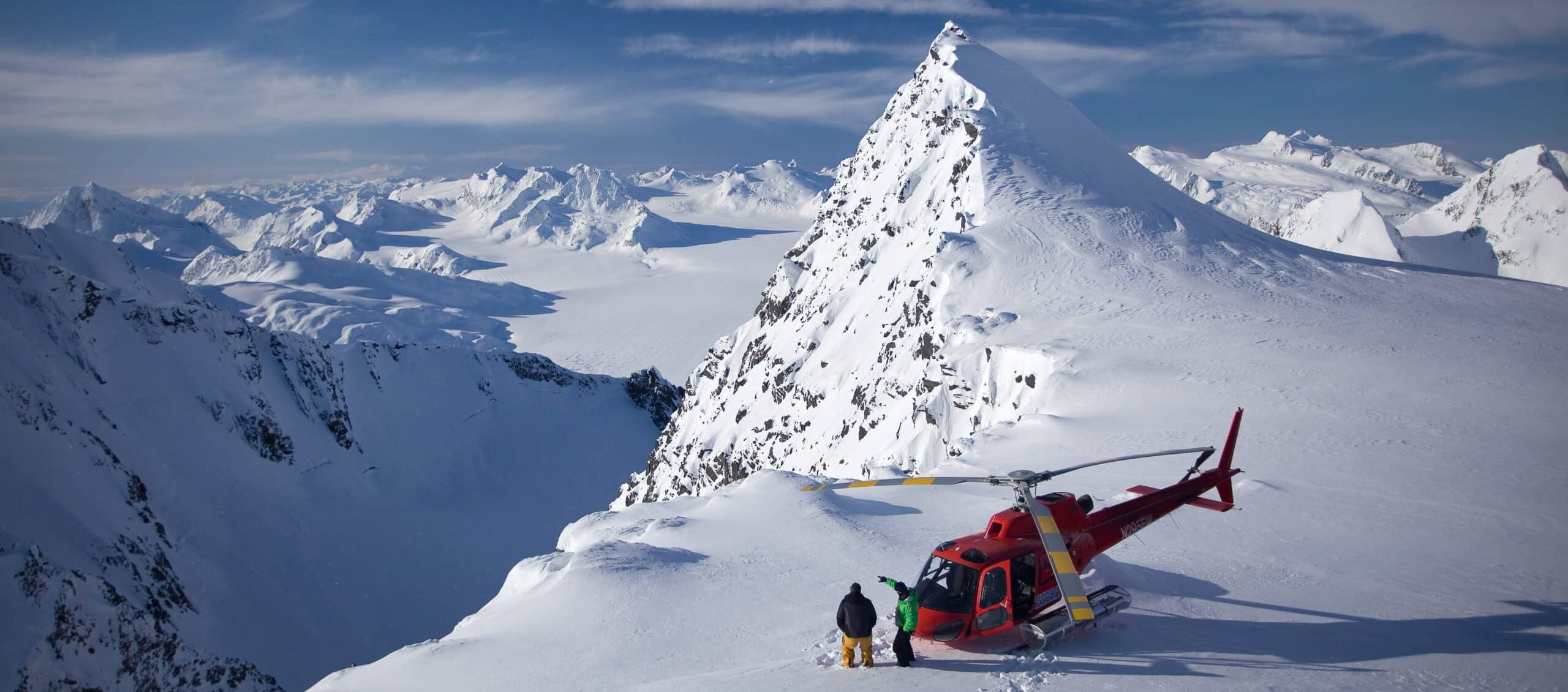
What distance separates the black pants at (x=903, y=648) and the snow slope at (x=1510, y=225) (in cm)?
15725

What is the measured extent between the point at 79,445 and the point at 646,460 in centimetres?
4160

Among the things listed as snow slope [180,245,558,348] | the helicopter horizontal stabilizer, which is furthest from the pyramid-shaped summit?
snow slope [180,245,558,348]

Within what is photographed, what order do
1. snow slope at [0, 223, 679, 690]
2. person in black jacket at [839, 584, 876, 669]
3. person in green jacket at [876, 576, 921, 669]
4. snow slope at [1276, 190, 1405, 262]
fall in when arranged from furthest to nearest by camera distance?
snow slope at [1276, 190, 1405, 262] < snow slope at [0, 223, 679, 690] < person in green jacket at [876, 576, 921, 669] < person in black jacket at [839, 584, 876, 669]

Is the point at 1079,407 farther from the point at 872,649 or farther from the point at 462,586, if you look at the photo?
the point at 462,586

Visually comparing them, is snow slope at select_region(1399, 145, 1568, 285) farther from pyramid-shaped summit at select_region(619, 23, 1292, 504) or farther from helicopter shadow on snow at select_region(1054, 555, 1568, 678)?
helicopter shadow on snow at select_region(1054, 555, 1568, 678)

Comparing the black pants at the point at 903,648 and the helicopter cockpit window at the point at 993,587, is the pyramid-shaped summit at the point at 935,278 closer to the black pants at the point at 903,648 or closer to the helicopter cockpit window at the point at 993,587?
the helicopter cockpit window at the point at 993,587

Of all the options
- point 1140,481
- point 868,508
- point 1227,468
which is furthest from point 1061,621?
point 1140,481

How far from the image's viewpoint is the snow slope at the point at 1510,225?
13412 centimetres

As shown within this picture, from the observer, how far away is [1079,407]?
23.2 metres

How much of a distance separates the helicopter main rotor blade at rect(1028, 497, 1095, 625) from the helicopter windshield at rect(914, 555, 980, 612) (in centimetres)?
138

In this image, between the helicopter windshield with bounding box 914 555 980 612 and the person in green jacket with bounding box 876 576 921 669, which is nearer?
the person in green jacket with bounding box 876 576 921 669

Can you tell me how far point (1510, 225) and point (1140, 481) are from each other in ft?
581

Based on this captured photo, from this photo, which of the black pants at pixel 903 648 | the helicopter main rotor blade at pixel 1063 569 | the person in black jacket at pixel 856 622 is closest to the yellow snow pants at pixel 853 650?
the person in black jacket at pixel 856 622

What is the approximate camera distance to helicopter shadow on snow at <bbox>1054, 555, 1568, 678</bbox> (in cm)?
941
